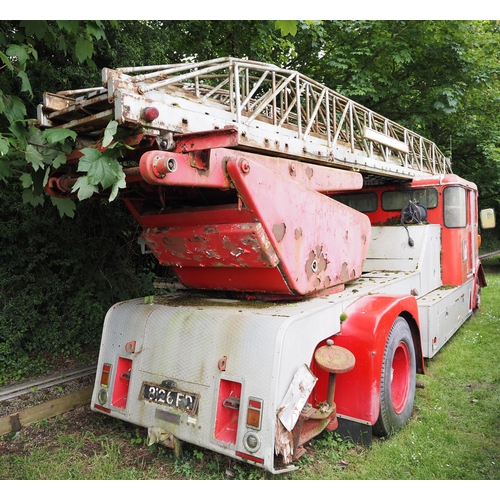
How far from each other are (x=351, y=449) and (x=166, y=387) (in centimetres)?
165

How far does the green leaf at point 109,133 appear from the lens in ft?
8.15

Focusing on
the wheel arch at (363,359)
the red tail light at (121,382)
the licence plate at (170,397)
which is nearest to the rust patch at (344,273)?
the wheel arch at (363,359)

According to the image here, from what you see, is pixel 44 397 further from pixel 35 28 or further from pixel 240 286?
pixel 35 28

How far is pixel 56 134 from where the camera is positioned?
2738 millimetres

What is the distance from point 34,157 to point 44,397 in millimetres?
3272

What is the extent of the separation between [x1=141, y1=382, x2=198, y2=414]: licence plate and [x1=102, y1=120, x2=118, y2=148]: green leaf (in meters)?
1.93

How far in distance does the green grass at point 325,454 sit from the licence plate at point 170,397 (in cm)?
51

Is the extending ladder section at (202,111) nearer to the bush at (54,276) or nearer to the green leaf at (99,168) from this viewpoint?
the green leaf at (99,168)

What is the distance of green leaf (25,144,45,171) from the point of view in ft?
9.26

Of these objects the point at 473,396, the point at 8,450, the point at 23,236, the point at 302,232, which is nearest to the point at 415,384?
the point at 473,396

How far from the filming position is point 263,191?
321 centimetres

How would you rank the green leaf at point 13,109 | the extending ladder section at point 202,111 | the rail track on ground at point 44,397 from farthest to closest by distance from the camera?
the rail track on ground at point 44,397, the green leaf at point 13,109, the extending ladder section at point 202,111

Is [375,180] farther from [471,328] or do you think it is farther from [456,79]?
[456,79]

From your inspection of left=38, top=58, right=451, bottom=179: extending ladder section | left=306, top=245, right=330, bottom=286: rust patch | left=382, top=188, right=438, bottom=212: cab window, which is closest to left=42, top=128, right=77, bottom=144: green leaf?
left=38, top=58, right=451, bottom=179: extending ladder section
